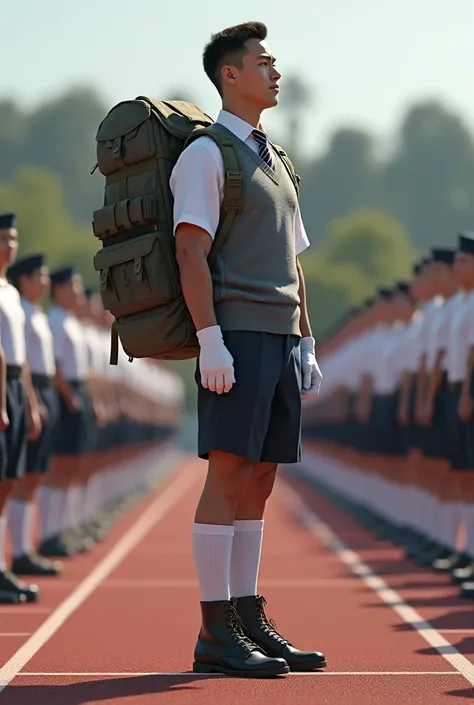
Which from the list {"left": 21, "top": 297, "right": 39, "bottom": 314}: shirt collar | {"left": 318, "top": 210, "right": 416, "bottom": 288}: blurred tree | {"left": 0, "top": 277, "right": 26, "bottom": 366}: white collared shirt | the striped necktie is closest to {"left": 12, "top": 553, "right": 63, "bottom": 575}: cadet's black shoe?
{"left": 21, "top": 297, "right": 39, "bottom": 314}: shirt collar

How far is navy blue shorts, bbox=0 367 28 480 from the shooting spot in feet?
40.5

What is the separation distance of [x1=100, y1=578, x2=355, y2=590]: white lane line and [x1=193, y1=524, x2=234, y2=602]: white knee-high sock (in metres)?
5.34

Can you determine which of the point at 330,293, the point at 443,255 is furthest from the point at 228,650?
the point at 330,293

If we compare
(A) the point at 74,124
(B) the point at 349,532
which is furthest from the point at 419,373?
(A) the point at 74,124

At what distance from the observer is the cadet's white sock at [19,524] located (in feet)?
49.0

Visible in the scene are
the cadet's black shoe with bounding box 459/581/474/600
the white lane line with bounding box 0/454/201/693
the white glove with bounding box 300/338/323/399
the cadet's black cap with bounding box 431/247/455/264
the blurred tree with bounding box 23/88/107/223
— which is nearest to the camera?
the white glove with bounding box 300/338/323/399

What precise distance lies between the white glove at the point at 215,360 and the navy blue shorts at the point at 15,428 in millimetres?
4270

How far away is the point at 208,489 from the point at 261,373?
540mm

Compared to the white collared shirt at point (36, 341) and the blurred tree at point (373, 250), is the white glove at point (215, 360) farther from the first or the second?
the blurred tree at point (373, 250)

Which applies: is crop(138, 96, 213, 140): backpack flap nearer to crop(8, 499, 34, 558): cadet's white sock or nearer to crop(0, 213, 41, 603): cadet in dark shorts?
crop(0, 213, 41, 603): cadet in dark shorts

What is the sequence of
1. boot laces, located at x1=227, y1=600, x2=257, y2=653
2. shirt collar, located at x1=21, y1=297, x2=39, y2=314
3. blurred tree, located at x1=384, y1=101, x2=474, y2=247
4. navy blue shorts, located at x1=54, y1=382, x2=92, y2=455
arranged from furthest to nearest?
blurred tree, located at x1=384, y1=101, x2=474, y2=247, navy blue shorts, located at x1=54, y1=382, x2=92, y2=455, shirt collar, located at x1=21, y1=297, x2=39, y2=314, boot laces, located at x1=227, y1=600, x2=257, y2=653

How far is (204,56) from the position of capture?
8688 mm

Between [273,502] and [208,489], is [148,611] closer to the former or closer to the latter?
[208,489]

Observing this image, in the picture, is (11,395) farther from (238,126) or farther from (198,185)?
(198,185)
